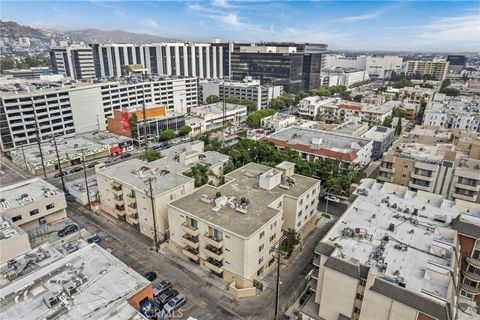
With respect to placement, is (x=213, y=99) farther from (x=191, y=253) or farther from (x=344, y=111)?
(x=191, y=253)

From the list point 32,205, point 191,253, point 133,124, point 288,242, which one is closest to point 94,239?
point 32,205

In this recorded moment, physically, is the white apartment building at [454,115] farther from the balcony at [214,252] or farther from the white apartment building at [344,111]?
the balcony at [214,252]

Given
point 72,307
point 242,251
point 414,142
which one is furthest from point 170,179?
point 414,142

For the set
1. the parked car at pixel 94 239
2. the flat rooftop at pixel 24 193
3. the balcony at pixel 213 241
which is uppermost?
the flat rooftop at pixel 24 193

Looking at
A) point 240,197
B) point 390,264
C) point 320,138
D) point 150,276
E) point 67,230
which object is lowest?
point 150,276

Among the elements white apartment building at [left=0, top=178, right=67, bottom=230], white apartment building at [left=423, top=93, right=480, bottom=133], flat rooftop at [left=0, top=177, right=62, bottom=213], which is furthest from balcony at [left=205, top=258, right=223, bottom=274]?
white apartment building at [left=423, top=93, right=480, bottom=133]

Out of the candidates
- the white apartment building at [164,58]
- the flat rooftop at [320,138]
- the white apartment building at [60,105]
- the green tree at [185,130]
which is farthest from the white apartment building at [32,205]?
the white apartment building at [164,58]
